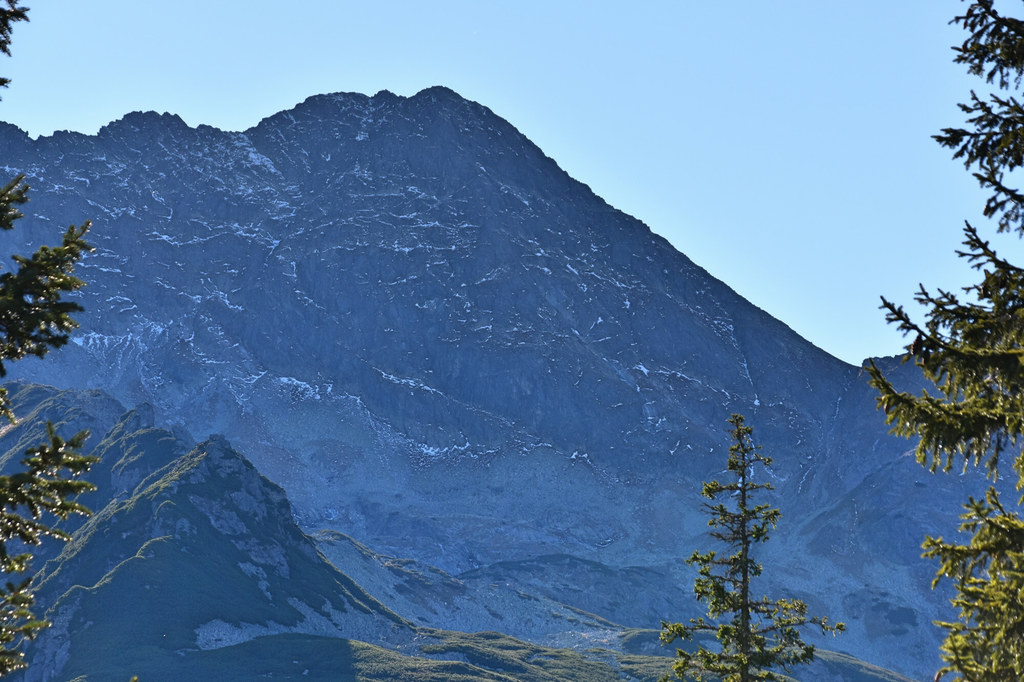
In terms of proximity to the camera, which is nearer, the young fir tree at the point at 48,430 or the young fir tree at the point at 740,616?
the young fir tree at the point at 48,430

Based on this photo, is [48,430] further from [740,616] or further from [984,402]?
Result: [740,616]

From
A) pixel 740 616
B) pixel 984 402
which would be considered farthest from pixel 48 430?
pixel 740 616

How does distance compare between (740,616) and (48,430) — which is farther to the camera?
(740,616)

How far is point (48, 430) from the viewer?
16266mm

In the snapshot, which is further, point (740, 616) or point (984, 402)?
point (740, 616)

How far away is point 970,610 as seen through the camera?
16688mm

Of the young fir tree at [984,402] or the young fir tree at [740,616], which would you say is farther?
the young fir tree at [740,616]

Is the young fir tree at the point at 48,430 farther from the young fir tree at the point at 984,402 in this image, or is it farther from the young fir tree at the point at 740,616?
the young fir tree at the point at 740,616

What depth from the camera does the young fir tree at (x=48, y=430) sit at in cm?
1525

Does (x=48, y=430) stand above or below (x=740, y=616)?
above

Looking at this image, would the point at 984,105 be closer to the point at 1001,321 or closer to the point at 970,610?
the point at 1001,321

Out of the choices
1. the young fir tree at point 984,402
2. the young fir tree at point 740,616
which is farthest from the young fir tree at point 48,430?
the young fir tree at point 740,616

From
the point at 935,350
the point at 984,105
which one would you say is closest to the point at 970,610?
the point at 935,350

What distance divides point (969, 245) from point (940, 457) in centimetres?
328
